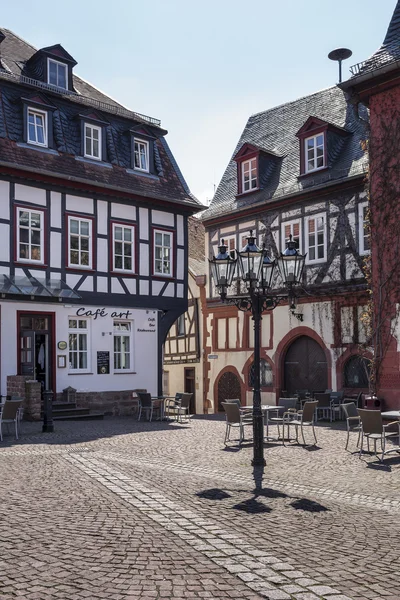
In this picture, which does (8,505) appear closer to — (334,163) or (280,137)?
(334,163)

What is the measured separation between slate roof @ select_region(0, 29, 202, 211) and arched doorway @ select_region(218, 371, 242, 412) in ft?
24.6

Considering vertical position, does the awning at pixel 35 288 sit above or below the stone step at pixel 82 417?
above

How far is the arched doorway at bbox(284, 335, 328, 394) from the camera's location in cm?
2384

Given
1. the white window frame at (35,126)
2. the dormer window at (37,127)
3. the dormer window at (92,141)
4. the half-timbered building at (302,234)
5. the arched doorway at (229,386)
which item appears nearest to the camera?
the white window frame at (35,126)

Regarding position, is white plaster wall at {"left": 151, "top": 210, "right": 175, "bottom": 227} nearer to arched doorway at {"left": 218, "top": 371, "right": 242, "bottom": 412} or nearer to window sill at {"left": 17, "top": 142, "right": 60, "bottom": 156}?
window sill at {"left": 17, "top": 142, "right": 60, "bottom": 156}

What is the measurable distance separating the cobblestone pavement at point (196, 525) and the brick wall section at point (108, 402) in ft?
27.4

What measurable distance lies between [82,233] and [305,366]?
9126 millimetres

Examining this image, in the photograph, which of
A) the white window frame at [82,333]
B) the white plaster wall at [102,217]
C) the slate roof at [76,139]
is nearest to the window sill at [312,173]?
the slate roof at [76,139]

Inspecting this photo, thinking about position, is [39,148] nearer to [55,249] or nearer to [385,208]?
[55,249]

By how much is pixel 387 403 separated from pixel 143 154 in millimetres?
11712

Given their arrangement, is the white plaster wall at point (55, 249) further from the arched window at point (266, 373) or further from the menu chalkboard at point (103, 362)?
the arched window at point (266, 373)

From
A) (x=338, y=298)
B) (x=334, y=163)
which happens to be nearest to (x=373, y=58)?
(x=334, y=163)

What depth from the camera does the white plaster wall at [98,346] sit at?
1902cm

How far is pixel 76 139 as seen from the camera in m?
21.4
